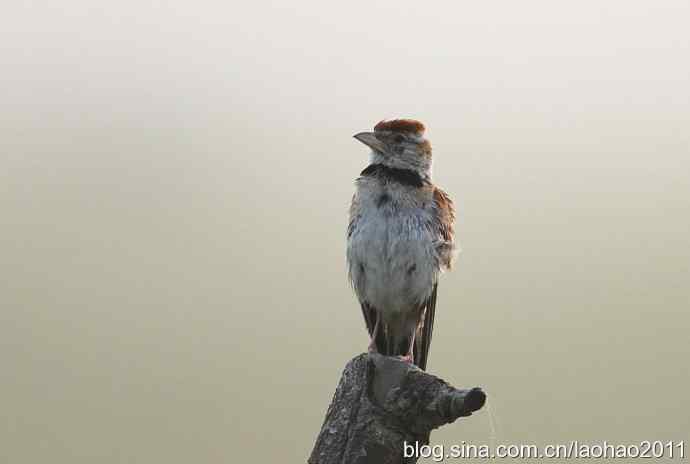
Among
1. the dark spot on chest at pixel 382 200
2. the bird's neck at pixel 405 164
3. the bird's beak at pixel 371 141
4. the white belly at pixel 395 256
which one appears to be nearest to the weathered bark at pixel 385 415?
the white belly at pixel 395 256

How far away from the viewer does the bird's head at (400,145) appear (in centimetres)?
765

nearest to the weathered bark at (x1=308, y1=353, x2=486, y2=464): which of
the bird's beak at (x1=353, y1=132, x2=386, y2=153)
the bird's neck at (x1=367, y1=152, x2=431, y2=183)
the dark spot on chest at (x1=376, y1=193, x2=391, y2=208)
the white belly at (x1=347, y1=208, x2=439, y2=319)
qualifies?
the white belly at (x1=347, y1=208, x2=439, y2=319)

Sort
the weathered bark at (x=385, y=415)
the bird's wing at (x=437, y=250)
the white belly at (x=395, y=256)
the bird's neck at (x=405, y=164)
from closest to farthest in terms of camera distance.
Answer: the weathered bark at (x=385, y=415), the white belly at (x=395, y=256), the bird's wing at (x=437, y=250), the bird's neck at (x=405, y=164)

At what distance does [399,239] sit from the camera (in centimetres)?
718

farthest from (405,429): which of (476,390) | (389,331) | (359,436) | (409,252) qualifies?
(389,331)

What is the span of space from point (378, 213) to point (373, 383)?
108 inches

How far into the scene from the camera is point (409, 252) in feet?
23.6

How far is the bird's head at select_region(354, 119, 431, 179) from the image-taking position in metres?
7.65

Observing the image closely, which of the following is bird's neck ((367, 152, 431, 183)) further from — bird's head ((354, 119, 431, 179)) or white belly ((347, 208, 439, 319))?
white belly ((347, 208, 439, 319))

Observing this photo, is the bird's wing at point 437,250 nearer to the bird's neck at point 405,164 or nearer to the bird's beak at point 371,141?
the bird's neck at point 405,164

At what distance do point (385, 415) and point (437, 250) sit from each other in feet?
9.78

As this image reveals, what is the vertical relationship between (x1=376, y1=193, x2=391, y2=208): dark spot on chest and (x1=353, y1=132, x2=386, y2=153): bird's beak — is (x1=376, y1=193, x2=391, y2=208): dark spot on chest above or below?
below

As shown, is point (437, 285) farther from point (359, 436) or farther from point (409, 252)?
point (359, 436)

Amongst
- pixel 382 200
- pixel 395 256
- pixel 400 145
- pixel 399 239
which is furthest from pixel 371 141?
pixel 395 256
